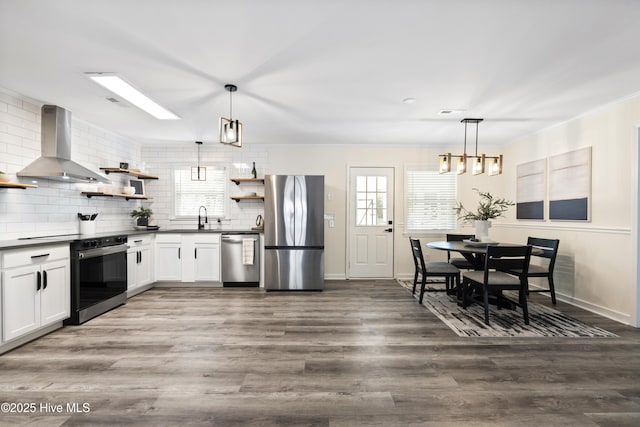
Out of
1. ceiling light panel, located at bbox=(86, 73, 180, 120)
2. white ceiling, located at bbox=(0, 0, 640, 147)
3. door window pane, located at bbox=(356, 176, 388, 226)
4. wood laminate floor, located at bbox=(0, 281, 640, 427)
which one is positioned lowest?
wood laminate floor, located at bbox=(0, 281, 640, 427)

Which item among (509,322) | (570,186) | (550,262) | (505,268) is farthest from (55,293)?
(570,186)

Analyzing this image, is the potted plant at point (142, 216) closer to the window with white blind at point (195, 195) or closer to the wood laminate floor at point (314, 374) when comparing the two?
the window with white blind at point (195, 195)

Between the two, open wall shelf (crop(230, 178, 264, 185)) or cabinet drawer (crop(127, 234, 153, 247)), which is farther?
open wall shelf (crop(230, 178, 264, 185))

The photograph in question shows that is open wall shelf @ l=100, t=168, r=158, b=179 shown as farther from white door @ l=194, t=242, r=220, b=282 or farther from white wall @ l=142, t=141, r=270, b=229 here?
white door @ l=194, t=242, r=220, b=282

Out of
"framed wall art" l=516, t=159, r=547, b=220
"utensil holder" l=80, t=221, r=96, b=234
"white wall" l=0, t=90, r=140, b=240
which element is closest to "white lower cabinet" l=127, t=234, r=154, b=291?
"utensil holder" l=80, t=221, r=96, b=234

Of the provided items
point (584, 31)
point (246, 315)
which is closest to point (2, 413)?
point (246, 315)

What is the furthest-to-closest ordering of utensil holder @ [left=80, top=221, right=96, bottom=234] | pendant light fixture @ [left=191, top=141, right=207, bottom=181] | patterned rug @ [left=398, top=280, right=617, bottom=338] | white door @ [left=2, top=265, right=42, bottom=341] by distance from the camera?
pendant light fixture @ [left=191, top=141, right=207, bottom=181] → utensil holder @ [left=80, top=221, right=96, bottom=234] → patterned rug @ [left=398, top=280, right=617, bottom=338] → white door @ [left=2, top=265, right=42, bottom=341]

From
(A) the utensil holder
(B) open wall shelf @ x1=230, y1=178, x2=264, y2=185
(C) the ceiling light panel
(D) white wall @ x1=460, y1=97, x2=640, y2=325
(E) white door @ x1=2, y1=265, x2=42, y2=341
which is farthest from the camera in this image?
(B) open wall shelf @ x1=230, y1=178, x2=264, y2=185

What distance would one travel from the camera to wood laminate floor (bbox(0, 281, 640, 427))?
6.20 ft

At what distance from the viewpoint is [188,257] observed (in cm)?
515

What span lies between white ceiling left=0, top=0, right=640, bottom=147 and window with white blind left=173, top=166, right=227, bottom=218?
1778 millimetres

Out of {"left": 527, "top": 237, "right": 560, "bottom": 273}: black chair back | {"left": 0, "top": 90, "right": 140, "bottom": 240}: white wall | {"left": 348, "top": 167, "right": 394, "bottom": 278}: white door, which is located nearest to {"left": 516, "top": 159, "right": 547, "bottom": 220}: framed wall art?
{"left": 527, "top": 237, "right": 560, "bottom": 273}: black chair back

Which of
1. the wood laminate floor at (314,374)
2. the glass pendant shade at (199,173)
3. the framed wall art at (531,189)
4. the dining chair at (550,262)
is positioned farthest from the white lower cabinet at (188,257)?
the framed wall art at (531,189)

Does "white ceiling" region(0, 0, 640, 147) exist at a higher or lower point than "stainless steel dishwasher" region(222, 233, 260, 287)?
higher
